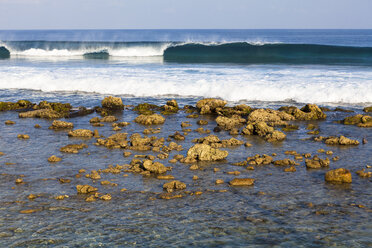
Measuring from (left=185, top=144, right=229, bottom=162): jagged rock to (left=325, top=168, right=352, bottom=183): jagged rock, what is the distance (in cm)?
290

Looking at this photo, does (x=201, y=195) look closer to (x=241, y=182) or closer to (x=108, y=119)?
(x=241, y=182)

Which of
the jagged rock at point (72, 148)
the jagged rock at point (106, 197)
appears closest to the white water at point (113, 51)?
the jagged rock at point (72, 148)

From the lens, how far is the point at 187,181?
35.1 feet

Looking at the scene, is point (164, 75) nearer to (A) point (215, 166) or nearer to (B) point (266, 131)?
(B) point (266, 131)

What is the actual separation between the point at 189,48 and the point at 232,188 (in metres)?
38.9

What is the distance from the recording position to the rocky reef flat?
26.5 feet

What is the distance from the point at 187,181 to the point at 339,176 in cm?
347

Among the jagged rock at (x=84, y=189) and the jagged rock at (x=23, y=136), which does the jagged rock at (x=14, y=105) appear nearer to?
the jagged rock at (x=23, y=136)

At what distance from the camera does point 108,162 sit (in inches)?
483

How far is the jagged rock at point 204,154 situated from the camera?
12.3 m

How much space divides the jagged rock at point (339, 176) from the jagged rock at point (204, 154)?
2.90 meters

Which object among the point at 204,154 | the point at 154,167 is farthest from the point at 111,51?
the point at 154,167

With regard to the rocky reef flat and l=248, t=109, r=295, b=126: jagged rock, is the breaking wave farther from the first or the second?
the rocky reef flat

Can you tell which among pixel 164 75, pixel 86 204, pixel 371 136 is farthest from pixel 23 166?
pixel 164 75
